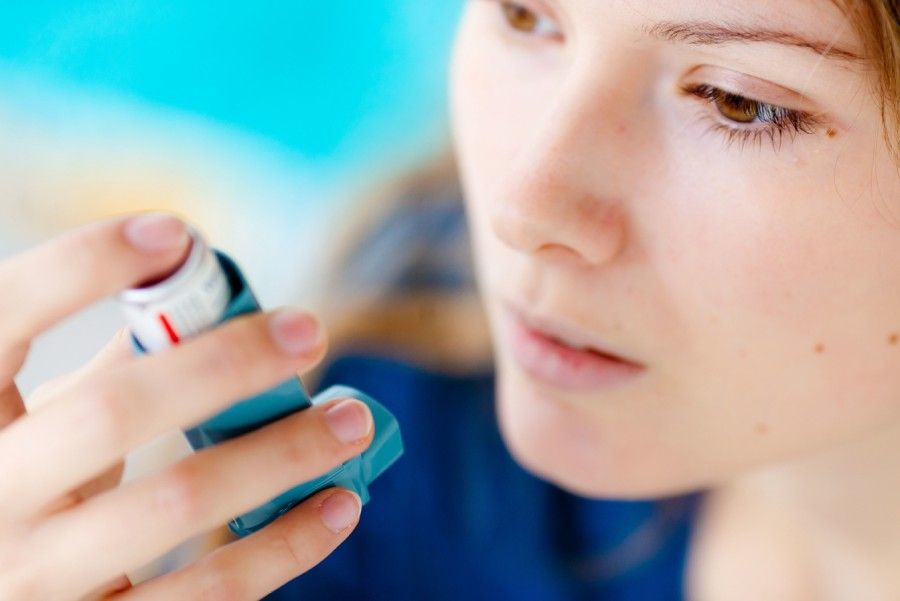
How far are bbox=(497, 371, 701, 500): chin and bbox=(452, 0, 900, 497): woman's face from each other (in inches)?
0.8

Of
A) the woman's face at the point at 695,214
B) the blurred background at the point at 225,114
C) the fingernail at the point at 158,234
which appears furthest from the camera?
the blurred background at the point at 225,114

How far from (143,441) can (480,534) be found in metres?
0.73

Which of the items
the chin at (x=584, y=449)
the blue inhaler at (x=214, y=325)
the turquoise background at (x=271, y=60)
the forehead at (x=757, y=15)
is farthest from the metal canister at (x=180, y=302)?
the turquoise background at (x=271, y=60)

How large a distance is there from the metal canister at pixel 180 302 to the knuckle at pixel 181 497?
0.07 meters

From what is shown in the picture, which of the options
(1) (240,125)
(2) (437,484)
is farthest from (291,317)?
(1) (240,125)

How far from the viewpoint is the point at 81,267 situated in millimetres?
458

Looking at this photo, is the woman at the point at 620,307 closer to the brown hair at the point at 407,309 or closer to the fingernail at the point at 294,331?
the fingernail at the point at 294,331

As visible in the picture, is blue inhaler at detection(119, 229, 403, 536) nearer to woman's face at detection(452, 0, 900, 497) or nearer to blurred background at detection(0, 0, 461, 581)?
woman's face at detection(452, 0, 900, 497)

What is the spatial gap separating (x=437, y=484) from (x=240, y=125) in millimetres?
670

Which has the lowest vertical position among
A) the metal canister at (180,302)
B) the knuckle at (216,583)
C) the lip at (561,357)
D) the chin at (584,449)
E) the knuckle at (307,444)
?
the chin at (584,449)

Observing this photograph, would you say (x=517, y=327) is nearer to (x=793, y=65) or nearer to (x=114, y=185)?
(x=793, y=65)

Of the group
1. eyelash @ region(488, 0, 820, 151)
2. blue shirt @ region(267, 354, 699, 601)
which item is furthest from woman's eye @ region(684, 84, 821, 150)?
blue shirt @ region(267, 354, 699, 601)

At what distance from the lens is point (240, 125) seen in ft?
4.84

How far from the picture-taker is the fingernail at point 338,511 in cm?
54
